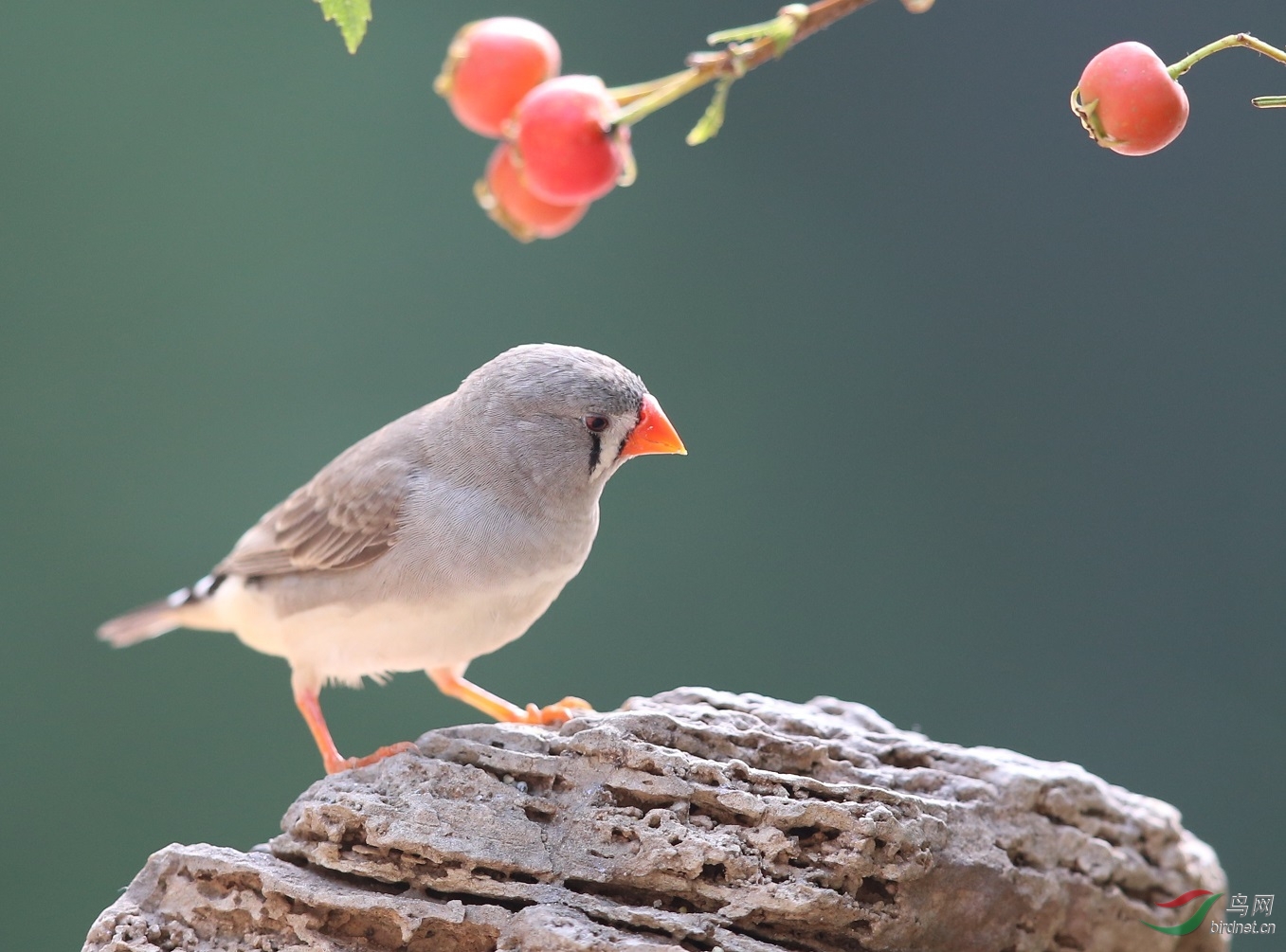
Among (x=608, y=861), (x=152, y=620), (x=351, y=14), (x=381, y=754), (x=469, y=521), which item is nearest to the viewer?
(x=351, y=14)

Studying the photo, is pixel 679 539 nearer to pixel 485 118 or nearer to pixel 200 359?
pixel 200 359

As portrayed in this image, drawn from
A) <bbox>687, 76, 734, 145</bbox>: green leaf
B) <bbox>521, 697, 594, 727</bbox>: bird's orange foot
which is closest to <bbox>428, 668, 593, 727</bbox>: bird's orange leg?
<bbox>521, 697, 594, 727</bbox>: bird's orange foot

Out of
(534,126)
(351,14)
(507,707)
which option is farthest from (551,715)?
(351,14)

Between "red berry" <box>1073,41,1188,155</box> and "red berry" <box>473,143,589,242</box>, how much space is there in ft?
1.84

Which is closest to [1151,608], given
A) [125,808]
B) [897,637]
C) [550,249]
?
[897,637]

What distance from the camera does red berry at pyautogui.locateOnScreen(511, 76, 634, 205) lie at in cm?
138

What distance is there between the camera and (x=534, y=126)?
1402 mm

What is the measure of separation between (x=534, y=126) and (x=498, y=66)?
0.71 ft

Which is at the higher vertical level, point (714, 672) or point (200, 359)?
point (200, 359)

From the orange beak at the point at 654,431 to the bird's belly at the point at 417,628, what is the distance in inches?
15.1

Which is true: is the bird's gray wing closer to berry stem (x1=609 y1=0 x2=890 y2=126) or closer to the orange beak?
the orange beak

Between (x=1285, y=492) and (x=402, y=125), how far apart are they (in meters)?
3.85

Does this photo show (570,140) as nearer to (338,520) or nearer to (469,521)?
(469,521)

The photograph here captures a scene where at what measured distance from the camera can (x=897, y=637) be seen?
5.56 m
